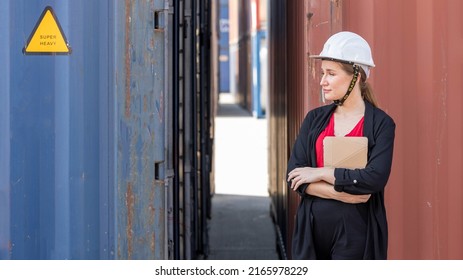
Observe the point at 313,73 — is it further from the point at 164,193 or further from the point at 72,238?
the point at 72,238

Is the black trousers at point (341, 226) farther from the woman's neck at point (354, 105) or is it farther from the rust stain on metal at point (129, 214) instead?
the rust stain on metal at point (129, 214)

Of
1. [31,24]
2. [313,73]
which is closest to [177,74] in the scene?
[313,73]

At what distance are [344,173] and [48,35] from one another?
1495 millimetres

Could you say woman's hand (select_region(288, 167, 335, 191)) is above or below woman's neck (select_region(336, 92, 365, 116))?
below

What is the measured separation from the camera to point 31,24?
3506 millimetres

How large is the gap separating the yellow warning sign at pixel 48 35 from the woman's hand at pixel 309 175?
126 cm

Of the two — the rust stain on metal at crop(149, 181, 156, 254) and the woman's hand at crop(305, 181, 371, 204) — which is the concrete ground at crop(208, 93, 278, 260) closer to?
the rust stain on metal at crop(149, 181, 156, 254)

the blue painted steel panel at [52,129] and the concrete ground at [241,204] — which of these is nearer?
the blue painted steel panel at [52,129]

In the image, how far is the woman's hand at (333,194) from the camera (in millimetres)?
2832

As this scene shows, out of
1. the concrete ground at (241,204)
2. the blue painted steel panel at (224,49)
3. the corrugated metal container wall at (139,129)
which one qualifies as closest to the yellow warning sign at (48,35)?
the corrugated metal container wall at (139,129)

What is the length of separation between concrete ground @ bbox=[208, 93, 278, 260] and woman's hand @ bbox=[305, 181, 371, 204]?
13.5 ft

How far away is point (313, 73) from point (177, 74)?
906mm

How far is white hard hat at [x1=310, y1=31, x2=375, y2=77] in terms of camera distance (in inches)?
112

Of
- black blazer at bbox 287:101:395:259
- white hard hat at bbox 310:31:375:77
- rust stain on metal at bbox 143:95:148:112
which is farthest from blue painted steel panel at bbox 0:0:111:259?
white hard hat at bbox 310:31:375:77
